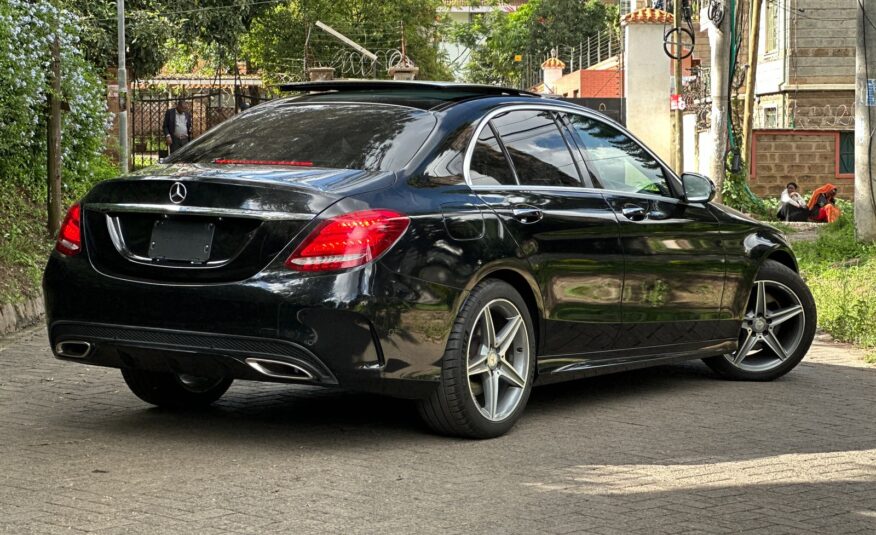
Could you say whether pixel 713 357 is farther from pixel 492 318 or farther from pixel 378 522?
pixel 378 522

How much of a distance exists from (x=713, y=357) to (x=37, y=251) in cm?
679

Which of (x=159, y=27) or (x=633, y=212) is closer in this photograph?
(x=633, y=212)

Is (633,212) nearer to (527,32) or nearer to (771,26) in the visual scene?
(771,26)

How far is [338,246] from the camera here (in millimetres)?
5953

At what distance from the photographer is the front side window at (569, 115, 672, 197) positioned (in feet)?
25.2

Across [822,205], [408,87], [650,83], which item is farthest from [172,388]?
[650,83]

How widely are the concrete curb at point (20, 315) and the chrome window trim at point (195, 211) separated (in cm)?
420

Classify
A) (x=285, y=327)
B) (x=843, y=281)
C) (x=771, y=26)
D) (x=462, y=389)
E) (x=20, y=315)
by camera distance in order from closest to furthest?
(x=285, y=327) < (x=462, y=389) < (x=20, y=315) < (x=843, y=281) < (x=771, y=26)

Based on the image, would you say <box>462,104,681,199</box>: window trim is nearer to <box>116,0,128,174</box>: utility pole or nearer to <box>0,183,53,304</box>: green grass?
<box>0,183,53,304</box>: green grass

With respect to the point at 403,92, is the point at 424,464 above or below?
below

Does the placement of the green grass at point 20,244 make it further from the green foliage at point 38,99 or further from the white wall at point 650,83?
the white wall at point 650,83

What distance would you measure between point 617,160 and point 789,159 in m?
26.5

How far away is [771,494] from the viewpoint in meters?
5.67

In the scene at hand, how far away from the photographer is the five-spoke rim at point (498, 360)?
6590mm
